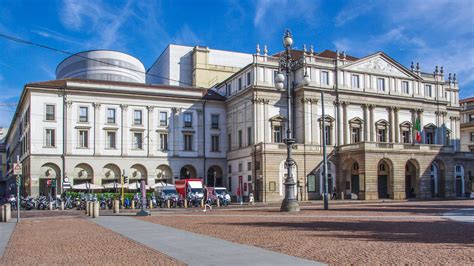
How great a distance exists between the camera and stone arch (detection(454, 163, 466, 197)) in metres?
69.4

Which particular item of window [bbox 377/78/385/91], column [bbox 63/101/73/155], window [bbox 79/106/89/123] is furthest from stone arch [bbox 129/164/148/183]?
window [bbox 377/78/385/91]

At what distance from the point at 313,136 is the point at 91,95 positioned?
26986 mm

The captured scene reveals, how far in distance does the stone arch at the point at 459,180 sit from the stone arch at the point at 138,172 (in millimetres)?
39974

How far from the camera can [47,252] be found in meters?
13.8

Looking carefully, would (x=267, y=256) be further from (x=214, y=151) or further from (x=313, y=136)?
(x=214, y=151)

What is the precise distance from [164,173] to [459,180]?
39418mm

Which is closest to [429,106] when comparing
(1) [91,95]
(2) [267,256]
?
(1) [91,95]

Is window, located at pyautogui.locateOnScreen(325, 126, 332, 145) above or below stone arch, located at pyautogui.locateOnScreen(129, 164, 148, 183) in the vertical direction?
above

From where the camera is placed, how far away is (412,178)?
213 ft

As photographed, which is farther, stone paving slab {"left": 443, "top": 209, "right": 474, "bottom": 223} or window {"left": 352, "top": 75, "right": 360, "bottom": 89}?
window {"left": 352, "top": 75, "right": 360, "bottom": 89}

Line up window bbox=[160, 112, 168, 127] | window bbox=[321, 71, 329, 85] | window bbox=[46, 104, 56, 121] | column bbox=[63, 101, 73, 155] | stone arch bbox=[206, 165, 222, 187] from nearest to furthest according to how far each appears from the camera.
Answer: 1. window bbox=[46, 104, 56, 121]
2. column bbox=[63, 101, 73, 155]
3. window bbox=[321, 71, 329, 85]
4. window bbox=[160, 112, 168, 127]
5. stone arch bbox=[206, 165, 222, 187]

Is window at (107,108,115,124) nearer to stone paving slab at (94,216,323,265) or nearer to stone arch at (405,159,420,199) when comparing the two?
stone arch at (405,159,420,199)

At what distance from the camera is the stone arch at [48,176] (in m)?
60.2

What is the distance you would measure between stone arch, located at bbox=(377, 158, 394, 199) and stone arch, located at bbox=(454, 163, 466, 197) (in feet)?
40.0
